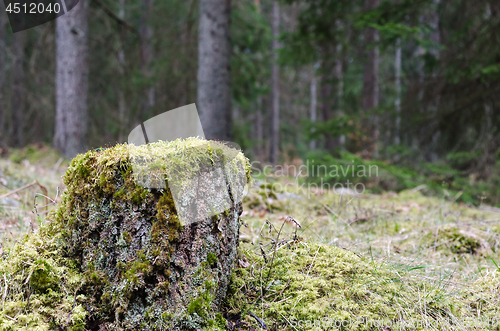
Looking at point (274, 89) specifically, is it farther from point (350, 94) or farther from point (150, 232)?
point (150, 232)

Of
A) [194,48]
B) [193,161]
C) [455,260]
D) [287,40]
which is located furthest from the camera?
[194,48]

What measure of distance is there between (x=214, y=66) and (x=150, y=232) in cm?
497

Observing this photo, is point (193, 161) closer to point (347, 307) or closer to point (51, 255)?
point (51, 255)

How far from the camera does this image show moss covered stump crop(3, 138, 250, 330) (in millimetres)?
1248

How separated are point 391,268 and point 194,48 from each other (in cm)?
851

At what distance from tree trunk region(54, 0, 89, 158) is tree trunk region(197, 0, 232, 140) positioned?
9.47ft

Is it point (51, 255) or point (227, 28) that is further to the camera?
point (227, 28)

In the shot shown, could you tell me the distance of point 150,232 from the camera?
128 cm

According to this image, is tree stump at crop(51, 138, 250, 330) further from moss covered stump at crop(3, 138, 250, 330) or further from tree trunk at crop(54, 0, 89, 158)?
tree trunk at crop(54, 0, 89, 158)

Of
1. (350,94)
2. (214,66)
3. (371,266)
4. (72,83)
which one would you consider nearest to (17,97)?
(72,83)

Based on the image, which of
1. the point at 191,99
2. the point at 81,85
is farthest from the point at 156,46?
the point at 81,85

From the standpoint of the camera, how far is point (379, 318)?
141cm

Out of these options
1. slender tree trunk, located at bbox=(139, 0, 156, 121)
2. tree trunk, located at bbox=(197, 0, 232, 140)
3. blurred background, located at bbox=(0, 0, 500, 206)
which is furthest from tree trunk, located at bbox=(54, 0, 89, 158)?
slender tree trunk, located at bbox=(139, 0, 156, 121)

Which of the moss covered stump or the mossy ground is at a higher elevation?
the moss covered stump
